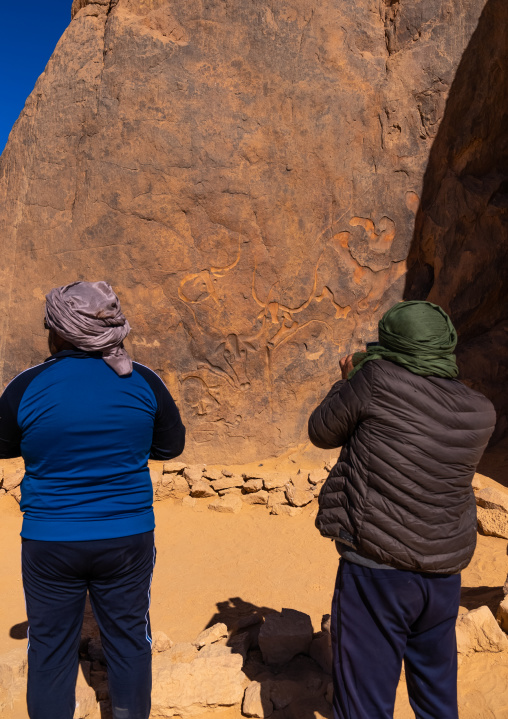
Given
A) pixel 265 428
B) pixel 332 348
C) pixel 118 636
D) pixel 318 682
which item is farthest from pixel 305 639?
pixel 332 348

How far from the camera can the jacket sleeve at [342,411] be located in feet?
5.39

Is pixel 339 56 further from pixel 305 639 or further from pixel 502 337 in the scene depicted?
pixel 305 639

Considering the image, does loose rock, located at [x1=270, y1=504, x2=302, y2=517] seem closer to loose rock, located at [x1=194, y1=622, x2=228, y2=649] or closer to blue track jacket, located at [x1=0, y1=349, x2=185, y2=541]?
loose rock, located at [x1=194, y1=622, x2=228, y2=649]

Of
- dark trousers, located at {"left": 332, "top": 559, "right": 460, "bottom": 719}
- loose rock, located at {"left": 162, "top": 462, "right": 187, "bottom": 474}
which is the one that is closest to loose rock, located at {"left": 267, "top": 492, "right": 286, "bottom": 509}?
loose rock, located at {"left": 162, "top": 462, "right": 187, "bottom": 474}

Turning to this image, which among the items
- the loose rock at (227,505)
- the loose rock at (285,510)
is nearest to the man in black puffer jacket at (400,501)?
the loose rock at (285,510)

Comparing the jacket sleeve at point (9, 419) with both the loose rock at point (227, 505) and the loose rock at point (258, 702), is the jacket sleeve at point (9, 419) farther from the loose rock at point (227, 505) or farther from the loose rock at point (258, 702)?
the loose rock at point (227, 505)

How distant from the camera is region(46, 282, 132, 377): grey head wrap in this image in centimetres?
168

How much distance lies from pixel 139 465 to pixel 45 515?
281 millimetres

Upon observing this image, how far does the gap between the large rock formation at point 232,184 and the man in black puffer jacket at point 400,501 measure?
3.15 meters

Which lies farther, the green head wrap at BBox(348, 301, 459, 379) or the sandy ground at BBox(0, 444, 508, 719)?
the sandy ground at BBox(0, 444, 508, 719)

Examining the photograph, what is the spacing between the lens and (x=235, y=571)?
3.76 meters

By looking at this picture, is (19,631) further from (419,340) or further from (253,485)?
(419,340)

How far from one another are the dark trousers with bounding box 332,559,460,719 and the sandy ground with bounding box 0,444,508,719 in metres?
0.76

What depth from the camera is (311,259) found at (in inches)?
189
